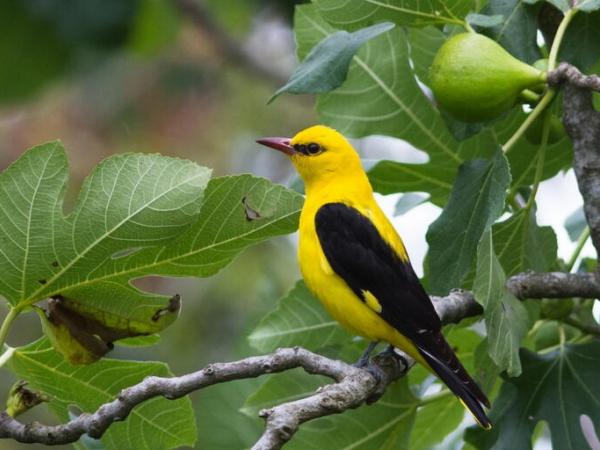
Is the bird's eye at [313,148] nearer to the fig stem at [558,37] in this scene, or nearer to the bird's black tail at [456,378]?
the bird's black tail at [456,378]

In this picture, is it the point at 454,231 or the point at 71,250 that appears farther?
the point at 454,231

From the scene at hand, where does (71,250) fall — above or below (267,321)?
above

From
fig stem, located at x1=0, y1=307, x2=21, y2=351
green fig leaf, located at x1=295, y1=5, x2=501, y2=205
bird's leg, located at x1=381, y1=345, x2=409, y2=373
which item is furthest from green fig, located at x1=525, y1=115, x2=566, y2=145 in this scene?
fig stem, located at x1=0, y1=307, x2=21, y2=351

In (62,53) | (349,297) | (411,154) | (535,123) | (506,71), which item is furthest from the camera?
(411,154)

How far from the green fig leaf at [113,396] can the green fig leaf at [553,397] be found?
0.85m

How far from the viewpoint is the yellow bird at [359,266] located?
3037 mm

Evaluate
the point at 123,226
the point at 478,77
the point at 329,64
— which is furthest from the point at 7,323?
the point at 478,77

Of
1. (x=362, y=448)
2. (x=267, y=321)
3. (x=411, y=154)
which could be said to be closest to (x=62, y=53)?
(x=411, y=154)

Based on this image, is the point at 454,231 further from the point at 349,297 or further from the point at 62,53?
the point at 62,53

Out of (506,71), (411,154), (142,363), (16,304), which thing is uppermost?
(506,71)

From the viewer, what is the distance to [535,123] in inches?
115

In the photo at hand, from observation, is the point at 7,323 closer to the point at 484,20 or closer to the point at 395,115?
the point at 484,20

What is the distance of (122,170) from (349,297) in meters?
1.07

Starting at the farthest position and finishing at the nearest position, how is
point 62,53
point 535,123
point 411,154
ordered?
point 411,154
point 62,53
point 535,123
